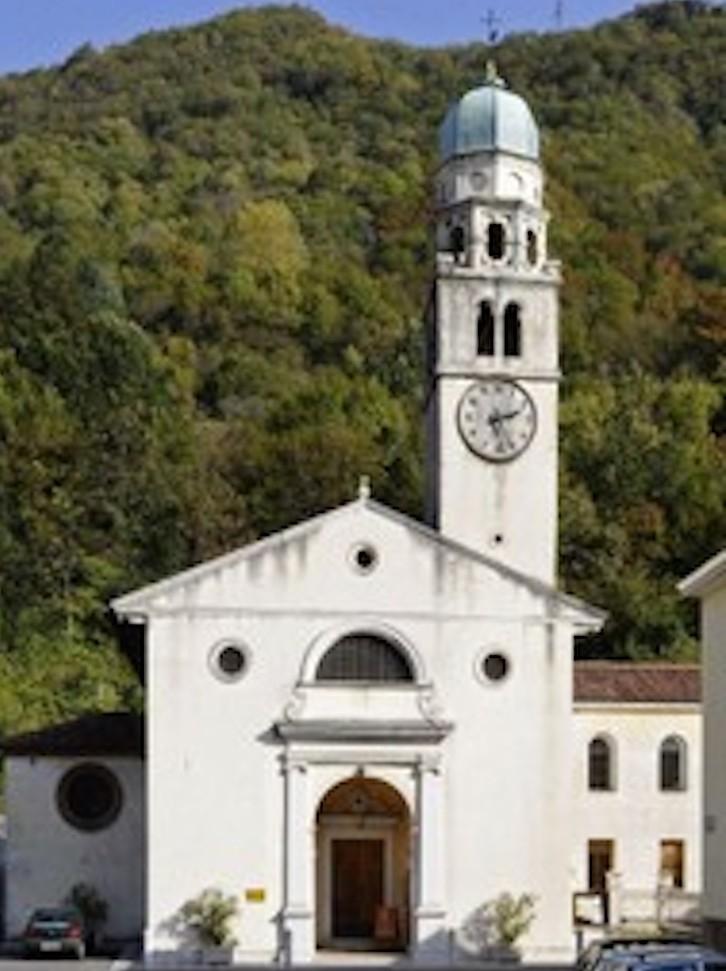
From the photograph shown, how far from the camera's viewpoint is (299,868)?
44.2 m

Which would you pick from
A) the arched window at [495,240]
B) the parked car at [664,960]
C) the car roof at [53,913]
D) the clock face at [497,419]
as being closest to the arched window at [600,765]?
the clock face at [497,419]

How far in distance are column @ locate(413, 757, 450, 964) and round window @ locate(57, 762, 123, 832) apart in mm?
6808

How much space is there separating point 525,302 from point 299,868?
1273cm

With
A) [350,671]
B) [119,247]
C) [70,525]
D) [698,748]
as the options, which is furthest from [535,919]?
[119,247]

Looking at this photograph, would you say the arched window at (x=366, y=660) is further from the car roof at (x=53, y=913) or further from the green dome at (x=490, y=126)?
the green dome at (x=490, y=126)

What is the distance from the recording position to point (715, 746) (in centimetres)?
4134

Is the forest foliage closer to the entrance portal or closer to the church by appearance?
the church

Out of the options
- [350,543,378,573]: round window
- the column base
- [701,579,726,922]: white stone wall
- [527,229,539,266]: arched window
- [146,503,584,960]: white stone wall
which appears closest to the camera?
[701,579,726,922]: white stone wall

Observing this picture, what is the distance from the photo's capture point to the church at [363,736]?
44156 mm

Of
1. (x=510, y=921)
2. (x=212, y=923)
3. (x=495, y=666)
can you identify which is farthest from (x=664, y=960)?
(x=495, y=666)

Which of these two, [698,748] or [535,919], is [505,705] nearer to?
[535,919]

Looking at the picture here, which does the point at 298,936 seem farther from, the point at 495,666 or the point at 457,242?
the point at 457,242

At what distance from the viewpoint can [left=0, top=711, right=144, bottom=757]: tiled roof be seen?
47406 mm

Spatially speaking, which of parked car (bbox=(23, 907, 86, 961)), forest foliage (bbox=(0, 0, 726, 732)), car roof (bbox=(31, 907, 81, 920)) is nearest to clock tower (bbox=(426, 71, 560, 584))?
car roof (bbox=(31, 907, 81, 920))
